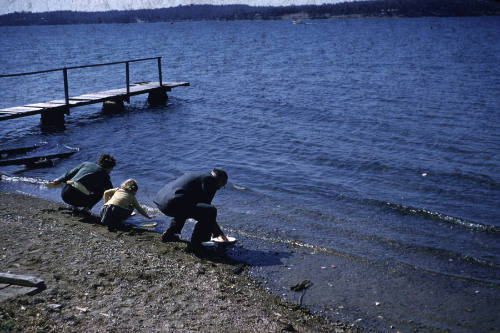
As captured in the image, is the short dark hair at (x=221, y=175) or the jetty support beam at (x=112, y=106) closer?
the short dark hair at (x=221, y=175)

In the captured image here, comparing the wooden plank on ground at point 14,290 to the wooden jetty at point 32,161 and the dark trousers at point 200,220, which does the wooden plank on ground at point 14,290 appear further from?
the wooden jetty at point 32,161

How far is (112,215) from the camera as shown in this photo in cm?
907

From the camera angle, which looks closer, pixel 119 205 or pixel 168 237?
pixel 168 237

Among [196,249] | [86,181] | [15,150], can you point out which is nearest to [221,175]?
[196,249]

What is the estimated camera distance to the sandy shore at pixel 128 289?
18.8ft

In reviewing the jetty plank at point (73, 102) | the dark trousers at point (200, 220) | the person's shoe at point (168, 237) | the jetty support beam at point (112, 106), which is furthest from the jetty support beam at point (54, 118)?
the dark trousers at point (200, 220)

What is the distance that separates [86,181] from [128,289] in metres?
3.28

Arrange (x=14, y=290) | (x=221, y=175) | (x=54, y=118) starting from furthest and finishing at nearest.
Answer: (x=54, y=118) < (x=221, y=175) < (x=14, y=290)

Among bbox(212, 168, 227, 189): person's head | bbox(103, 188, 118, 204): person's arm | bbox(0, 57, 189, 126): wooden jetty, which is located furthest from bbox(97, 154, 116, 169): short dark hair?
bbox(0, 57, 189, 126): wooden jetty

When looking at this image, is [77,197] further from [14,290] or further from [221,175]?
[14,290]

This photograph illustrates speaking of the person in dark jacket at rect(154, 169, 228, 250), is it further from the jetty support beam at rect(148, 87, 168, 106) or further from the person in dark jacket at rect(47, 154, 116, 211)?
the jetty support beam at rect(148, 87, 168, 106)

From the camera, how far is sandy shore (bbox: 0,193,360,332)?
5727mm

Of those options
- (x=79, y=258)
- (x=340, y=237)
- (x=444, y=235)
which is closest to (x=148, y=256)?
(x=79, y=258)

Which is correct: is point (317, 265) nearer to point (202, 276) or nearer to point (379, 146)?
point (202, 276)
